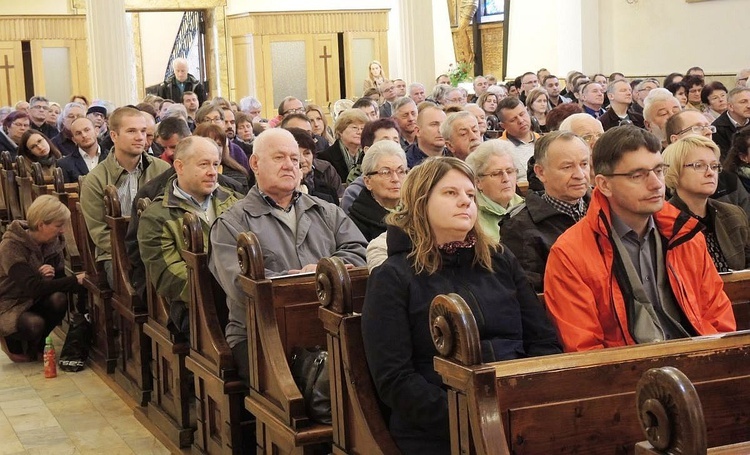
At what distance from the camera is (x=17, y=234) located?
6082mm

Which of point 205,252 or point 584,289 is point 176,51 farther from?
point 584,289

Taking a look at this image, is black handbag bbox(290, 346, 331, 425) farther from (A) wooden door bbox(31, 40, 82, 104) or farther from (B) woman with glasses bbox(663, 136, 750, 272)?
(A) wooden door bbox(31, 40, 82, 104)

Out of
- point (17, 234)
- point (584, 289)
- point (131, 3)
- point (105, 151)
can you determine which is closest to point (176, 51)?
point (131, 3)

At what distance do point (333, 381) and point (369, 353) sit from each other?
342mm

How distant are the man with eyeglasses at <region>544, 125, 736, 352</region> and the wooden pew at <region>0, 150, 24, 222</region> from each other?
6.04 m

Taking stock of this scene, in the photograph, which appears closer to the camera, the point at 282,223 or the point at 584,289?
the point at 584,289

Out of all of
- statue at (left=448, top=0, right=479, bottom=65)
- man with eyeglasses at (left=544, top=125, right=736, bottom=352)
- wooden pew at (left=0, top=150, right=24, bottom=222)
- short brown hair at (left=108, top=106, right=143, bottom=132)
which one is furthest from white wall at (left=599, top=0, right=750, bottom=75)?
man with eyeglasses at (left=544, top=125, right=736, bottom=352)

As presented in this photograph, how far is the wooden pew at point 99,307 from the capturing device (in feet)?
19.8

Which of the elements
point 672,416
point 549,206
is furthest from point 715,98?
point 672,416

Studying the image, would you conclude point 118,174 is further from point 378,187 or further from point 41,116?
point 41,116

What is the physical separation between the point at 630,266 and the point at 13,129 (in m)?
8.64

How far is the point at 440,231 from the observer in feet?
10.3

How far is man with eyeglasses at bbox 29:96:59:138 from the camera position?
11.2 meters

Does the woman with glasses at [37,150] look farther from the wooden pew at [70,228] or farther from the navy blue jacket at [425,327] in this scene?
the navy blue jacket at [425,327]
